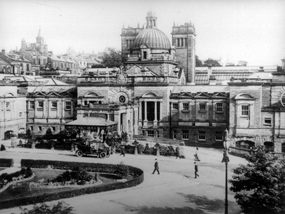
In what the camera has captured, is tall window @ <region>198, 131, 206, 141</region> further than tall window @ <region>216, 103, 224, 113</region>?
Yes

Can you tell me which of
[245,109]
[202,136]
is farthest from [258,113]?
[202,136]

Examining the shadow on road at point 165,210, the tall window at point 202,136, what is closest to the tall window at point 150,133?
the tall window at point 202,136

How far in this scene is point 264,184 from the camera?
20.4m

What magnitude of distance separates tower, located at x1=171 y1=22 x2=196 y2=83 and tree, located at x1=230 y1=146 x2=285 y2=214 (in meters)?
55.7

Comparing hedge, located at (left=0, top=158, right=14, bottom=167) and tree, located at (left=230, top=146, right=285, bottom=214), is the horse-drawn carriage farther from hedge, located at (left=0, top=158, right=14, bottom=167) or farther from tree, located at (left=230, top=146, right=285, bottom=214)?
tree, located at (left=230, top=146, right=285, bottom=214)

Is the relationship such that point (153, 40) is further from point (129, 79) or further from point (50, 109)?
point (50, 109)

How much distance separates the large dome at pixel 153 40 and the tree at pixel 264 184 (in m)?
43.0

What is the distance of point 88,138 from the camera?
134ft

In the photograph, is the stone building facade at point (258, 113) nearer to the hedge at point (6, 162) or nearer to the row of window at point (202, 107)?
the row of window at point (202, 107)

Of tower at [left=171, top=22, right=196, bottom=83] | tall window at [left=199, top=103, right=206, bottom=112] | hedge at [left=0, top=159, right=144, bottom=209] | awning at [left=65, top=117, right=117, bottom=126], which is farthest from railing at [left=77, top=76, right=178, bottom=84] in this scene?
hedge at [left=0, top=159, right=144, bottom=209]

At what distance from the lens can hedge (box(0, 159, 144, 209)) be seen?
23.6 meters

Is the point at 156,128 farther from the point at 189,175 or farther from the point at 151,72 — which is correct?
the point at 189,175

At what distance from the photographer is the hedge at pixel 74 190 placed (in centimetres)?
2361

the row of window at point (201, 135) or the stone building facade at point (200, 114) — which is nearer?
the stone building facade at point (200, 114)
